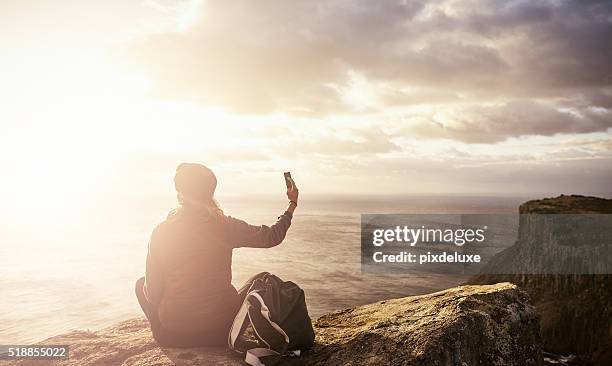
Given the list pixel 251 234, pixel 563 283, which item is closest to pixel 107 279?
pixel 563 283

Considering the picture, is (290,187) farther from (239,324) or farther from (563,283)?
(563,283)

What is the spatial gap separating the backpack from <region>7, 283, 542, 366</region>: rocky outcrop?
0.73 ft

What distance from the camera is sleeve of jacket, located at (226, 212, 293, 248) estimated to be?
5.66 m

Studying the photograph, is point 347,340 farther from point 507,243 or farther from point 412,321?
point 507,243

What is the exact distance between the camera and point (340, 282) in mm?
85188

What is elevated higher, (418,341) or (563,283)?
(418,341)

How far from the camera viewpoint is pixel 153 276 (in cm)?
595

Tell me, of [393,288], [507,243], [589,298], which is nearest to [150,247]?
[589,298]

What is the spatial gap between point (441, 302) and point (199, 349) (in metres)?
3.26

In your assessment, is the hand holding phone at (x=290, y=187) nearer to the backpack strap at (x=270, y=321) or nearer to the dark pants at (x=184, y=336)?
the dark pants at (x=184, y=336)

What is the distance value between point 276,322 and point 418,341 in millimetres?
1612

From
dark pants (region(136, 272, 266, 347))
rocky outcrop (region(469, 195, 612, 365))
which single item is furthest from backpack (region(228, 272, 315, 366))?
rocky outcrop (region(469, 195, 612, 365))

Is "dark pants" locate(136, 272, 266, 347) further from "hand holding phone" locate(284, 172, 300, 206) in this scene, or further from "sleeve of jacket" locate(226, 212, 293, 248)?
"hand holding phone" locate(284, 172, 300, 206)

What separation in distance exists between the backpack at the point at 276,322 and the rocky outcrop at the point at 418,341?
223mm
